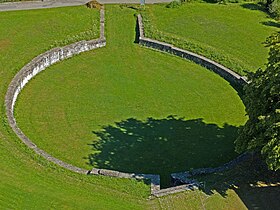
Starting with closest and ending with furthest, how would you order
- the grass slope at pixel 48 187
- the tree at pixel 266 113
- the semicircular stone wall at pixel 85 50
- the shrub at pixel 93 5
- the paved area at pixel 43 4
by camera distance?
1. the tree at pixel 266 113
2. the grass slope at pixel 48 187
3. the semicircular stone wall at pixel 85 50
4. the paved area at pixel 43 4
5. the shrub at pixel 93 5

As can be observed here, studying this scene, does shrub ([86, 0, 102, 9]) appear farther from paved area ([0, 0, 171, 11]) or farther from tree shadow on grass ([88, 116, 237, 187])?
tree shadow on grass ([88, 116, 237, 187])

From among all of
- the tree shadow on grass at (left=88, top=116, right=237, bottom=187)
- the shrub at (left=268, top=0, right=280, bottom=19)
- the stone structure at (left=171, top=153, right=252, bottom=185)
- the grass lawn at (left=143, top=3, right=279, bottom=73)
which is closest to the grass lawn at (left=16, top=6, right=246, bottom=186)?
the tree shadow on grass at (left=88, top=116, right=237, bottom=187)

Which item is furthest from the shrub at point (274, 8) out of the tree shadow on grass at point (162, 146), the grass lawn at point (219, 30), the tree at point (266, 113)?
the tree at point (266, 113)

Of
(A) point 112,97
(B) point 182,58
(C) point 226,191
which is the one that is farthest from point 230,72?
(C) point 226,191

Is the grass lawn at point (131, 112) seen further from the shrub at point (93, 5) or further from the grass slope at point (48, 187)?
the shrub at point (93, 5)

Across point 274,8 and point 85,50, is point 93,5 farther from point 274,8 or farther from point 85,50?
point 274,8

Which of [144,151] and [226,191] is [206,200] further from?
[144,151]

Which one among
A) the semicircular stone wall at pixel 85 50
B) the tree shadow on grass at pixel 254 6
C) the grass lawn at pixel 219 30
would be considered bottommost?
the semicircular stone wall at pixel 85 50
